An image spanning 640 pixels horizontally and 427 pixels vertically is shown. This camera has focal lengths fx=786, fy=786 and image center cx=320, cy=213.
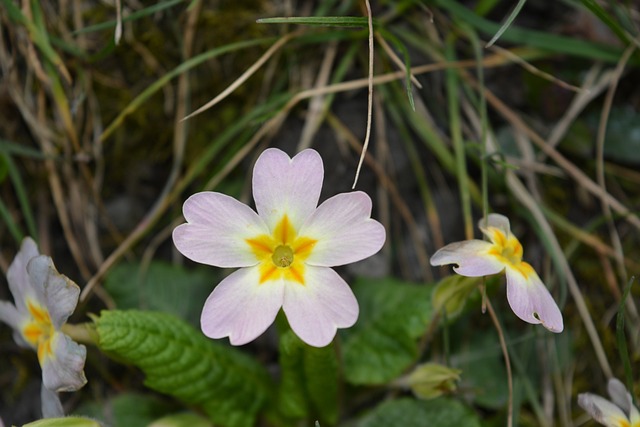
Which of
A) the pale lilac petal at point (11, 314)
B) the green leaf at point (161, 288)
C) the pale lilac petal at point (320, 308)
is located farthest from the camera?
the green leaf at point (161, 288)

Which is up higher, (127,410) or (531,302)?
(531,302)

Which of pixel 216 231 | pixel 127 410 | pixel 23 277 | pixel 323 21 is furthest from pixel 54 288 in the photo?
pixel 323 21

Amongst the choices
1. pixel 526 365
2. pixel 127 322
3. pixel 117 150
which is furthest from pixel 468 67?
pixel 127 322

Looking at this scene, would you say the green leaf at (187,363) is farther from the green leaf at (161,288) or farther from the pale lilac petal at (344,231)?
the pale lilac petal at (344,231)

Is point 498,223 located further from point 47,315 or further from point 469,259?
point 47,315

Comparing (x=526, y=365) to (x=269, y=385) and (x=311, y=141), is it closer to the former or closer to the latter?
(x=269, y=385)

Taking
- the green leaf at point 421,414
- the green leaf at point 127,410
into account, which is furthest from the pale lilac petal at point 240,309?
the green leaf at point 127,410

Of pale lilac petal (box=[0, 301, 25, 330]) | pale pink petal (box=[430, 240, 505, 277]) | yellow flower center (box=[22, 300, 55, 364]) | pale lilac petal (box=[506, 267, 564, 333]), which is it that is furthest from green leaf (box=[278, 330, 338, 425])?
pale lilac petal (box=[0, 301, 25, 330])
